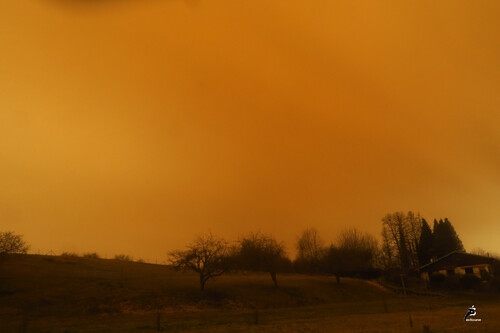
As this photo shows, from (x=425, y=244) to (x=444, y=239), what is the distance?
4.91 metres

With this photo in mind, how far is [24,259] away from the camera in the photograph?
62781 mm

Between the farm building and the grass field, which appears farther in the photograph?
the farm building

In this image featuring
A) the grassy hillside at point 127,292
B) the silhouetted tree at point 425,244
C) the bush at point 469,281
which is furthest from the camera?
the silhouetted tree at point 425,244

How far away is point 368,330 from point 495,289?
5181 cm

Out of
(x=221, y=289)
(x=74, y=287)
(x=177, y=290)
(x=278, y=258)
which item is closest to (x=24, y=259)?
(x=74, y=287)

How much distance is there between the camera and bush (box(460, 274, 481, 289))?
63.4m

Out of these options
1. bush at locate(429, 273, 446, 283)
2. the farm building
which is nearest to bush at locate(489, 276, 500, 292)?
the farm building

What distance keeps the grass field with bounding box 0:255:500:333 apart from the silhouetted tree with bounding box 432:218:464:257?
36491 mm

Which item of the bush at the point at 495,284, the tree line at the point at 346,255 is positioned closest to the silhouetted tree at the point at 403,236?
the tree line at the point at 346,255

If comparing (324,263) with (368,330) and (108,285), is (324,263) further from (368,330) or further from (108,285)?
(368,330)

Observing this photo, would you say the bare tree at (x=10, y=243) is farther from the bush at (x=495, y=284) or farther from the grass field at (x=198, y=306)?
the bush at (x=495, y=284)

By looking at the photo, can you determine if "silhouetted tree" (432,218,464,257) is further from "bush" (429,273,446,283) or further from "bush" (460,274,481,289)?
→ "bush" (460,274,481,289)

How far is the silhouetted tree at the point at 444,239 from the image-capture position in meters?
92.9

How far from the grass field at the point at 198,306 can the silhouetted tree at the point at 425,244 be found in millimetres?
35939
